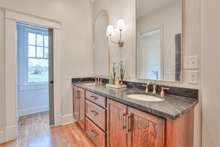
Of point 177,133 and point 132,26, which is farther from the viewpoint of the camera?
point 132,26

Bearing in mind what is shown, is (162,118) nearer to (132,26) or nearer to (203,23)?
(203,23)

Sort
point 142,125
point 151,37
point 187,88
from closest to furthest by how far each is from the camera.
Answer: point 142,125, point 187,88, point 151,37

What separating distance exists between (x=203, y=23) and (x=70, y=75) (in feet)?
7.68

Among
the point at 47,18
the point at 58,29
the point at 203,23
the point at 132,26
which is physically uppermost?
the point at 47,18

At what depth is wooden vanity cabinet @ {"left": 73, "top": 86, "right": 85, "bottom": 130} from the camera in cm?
222

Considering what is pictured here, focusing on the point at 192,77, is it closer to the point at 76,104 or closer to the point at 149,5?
the point at 149,5

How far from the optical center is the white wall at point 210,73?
109cm

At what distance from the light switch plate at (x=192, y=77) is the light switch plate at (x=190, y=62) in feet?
0.16

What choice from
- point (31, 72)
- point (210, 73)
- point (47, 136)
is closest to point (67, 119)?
point (47, 136)

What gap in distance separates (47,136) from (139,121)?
181 centimetres

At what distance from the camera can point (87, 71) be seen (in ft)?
9.86

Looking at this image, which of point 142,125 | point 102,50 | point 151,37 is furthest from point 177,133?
point 102,50

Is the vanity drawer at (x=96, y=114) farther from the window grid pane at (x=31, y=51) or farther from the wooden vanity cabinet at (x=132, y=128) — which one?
the window grid pane at (x=31, y=51)

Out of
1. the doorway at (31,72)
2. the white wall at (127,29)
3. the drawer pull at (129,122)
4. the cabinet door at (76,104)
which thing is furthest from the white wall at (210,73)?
the doorway at (31,72)
